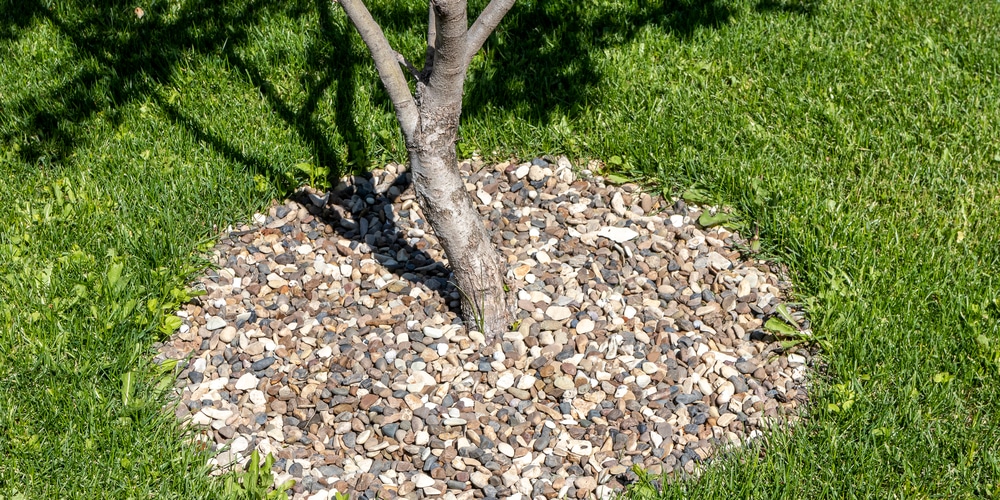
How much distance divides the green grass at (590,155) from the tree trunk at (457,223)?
103cm

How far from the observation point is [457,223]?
3.77 m

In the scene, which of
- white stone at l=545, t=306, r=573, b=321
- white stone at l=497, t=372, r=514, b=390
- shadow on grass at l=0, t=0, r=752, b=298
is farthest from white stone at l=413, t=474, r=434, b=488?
shadow on grass at l=0, t=0, r=752, b=298

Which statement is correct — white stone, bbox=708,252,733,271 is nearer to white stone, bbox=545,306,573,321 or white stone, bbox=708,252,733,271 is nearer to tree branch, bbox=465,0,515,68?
white stone, bbox=545,306,573,321

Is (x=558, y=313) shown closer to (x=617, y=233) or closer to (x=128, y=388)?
(x=617, y=233)

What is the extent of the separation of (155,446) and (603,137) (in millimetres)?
2618

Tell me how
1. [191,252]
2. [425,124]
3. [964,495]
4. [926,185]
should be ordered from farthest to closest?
[926,185], [191,252], [425,124], [964,495]

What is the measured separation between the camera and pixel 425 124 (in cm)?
361

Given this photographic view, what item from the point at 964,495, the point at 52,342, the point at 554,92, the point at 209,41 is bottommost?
the point at 964,495

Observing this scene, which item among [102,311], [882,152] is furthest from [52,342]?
[882,152]

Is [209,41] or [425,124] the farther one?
[209,41]

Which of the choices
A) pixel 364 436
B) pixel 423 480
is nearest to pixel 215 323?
pixel 364 436

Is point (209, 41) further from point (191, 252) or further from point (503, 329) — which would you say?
point (503, 329)

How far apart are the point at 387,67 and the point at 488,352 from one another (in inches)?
48.6

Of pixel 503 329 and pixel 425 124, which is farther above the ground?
pixel 425 124
